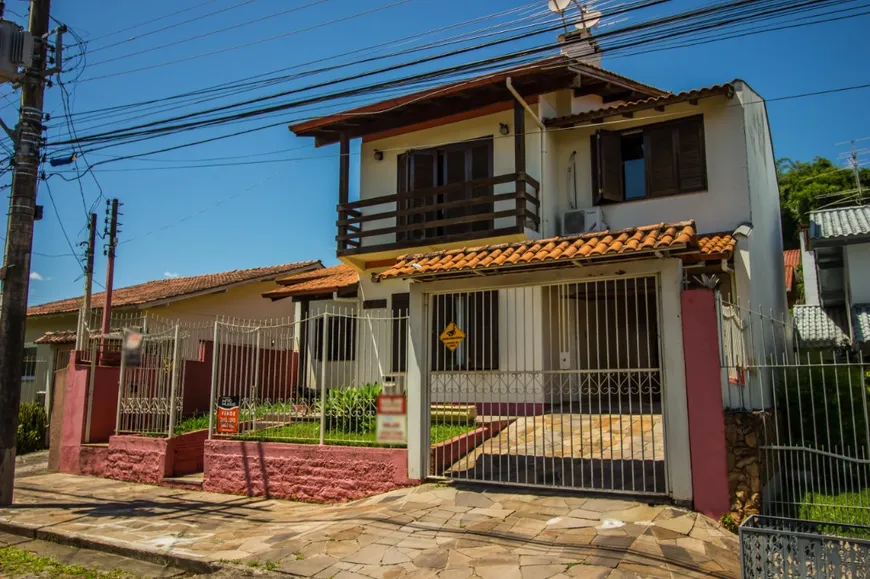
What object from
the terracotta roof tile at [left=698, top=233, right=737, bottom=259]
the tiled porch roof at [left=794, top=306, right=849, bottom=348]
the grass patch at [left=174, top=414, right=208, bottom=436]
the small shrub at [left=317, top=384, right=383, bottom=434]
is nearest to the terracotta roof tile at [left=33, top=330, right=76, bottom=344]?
the grass patch at [left=174, top=414, right=208, bottom=436]

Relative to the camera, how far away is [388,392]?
27.7 ft

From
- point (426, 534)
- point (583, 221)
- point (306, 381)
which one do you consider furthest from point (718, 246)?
point (306, 381)

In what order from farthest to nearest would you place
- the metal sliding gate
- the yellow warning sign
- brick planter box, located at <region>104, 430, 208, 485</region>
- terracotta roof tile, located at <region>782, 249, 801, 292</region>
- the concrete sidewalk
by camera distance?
terracotta roof tile, located at <region>782, 249, 801, 292</region>
brick planter box, located at <region>104, 430, 208, 485</region>
the yellow warning sign
the metal sliding gate
the concrete sidewalk

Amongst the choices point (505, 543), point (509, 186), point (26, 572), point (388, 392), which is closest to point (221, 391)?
point (388, 392)

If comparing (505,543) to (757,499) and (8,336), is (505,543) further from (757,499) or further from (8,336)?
(8,336)

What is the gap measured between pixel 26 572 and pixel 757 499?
22.7 feet

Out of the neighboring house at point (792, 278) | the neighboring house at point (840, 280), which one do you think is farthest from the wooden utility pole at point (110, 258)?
the neighboring house at point (792, 278)

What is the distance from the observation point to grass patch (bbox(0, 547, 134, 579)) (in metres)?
6.07

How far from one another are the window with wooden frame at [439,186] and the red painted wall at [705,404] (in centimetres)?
723

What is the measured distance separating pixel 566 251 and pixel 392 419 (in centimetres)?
304

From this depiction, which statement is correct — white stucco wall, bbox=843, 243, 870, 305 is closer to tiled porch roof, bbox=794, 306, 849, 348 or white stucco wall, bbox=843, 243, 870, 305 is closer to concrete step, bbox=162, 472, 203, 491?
tiled porch roof, bbox=794, 306, 849, 348

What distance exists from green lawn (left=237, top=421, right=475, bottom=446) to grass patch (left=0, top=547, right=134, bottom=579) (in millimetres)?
3219

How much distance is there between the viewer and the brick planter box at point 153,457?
34.9 feet

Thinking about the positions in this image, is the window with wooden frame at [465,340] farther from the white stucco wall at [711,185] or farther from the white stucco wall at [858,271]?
the white stucco wall at [858,271]
